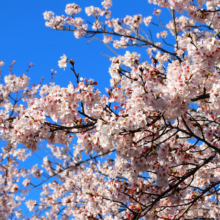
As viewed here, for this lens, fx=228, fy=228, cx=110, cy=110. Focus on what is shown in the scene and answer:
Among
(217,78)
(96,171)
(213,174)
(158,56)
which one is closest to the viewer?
(217,78)

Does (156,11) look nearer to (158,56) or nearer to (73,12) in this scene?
(73,12)

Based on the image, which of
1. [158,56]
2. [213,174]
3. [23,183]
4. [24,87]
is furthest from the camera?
[23,183]

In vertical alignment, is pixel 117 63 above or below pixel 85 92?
above

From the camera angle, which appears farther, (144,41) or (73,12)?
(73,12)

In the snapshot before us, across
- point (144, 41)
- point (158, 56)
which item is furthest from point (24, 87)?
point (158, 56)

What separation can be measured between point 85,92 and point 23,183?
930 cm

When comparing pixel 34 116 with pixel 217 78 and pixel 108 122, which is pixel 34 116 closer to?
pixel 108 122

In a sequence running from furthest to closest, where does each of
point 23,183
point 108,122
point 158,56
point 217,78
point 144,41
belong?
point 23,183, point 144,41, point 158,56, point 217,78, point 108,122

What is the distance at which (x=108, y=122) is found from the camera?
9.55 ft

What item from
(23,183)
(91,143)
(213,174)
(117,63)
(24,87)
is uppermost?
(24,87)

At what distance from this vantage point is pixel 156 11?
8586 mm

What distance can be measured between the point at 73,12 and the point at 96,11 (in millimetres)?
959

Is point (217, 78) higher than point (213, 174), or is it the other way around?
point (217, 78)

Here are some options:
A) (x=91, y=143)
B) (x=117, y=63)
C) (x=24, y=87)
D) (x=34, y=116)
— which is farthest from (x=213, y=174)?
(x=24, y=87)
